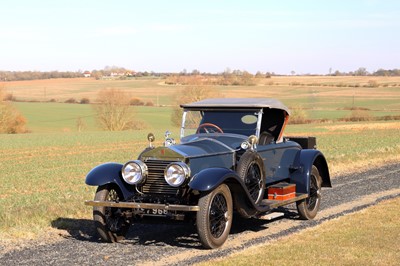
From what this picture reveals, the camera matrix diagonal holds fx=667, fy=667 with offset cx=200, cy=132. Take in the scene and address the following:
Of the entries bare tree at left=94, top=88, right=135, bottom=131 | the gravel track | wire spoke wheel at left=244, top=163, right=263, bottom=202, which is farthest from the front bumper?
bare tree at left=94, top=88, right=135, bottom=131

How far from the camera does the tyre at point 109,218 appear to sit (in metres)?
9.21

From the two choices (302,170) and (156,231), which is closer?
(156,231)

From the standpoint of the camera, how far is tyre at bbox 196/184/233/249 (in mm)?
8539

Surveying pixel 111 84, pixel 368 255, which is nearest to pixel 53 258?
pixel 368 255

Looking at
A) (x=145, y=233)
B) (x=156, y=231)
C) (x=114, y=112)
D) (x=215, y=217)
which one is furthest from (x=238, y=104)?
(x=114, y=112)

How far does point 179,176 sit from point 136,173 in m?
0.66

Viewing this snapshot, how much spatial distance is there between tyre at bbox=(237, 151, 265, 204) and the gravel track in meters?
0.64

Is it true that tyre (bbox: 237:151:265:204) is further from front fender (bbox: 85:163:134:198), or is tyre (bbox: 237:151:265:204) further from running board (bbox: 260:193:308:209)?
front fender (bbox: 85:163:134:198)

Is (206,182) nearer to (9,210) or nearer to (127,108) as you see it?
(9,210)

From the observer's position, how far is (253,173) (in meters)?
9.67

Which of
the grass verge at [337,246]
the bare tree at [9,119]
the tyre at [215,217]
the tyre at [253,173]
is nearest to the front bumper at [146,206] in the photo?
the tyre at [215,217]

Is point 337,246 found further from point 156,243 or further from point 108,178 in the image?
point 108,178

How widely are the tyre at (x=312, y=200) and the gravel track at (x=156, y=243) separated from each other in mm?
166

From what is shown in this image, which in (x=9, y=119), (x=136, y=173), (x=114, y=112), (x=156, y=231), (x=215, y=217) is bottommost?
(x=9, y=119)
